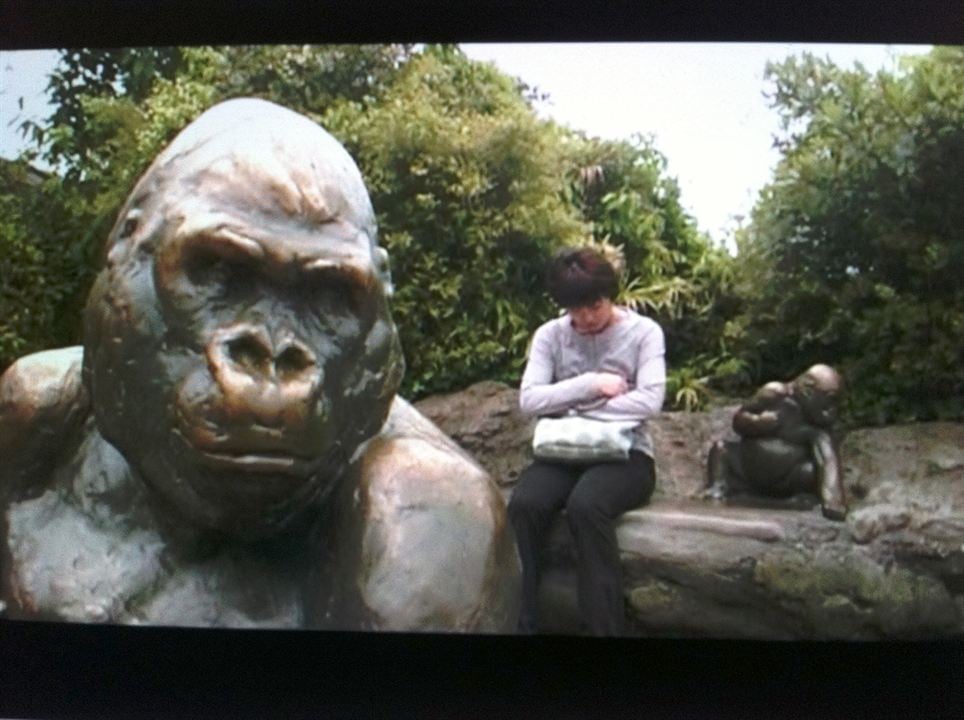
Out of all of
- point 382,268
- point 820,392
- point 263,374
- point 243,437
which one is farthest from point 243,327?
point 820,392

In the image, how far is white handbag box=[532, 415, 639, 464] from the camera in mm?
3023

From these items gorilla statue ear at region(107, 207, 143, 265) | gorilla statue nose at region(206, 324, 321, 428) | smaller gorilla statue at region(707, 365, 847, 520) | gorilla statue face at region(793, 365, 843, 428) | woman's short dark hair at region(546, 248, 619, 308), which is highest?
gorilla statue ear at region(107, 207, 143, 265)

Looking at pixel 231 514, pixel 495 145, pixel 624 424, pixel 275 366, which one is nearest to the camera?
pixel 275 366

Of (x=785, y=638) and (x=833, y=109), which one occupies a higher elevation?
(x=833, y=109)

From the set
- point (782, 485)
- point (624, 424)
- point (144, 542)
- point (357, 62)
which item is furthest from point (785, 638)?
point (357, 62)

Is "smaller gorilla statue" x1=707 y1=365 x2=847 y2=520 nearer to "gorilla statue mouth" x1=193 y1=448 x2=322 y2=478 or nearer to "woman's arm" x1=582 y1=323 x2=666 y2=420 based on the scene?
"woman's arm" x1=582 y1=323 x2=666 y2=420

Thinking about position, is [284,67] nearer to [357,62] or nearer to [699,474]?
[357,62]

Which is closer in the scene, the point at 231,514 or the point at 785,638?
the point at 231,514

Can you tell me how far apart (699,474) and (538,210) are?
756mm

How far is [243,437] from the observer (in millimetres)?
2307

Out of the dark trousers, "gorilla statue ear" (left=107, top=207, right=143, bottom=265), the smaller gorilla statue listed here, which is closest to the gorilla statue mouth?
"gorilla statue ear" (left=107, top=207, right=143, bottom=265)

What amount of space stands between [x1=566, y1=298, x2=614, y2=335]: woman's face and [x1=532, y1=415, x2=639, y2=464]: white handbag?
0.21 metres

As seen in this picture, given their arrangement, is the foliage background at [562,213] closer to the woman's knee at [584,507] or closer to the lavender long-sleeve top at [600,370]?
the lavender long-sleeve top at [600,370]

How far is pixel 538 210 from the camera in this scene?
3207 millimetres
